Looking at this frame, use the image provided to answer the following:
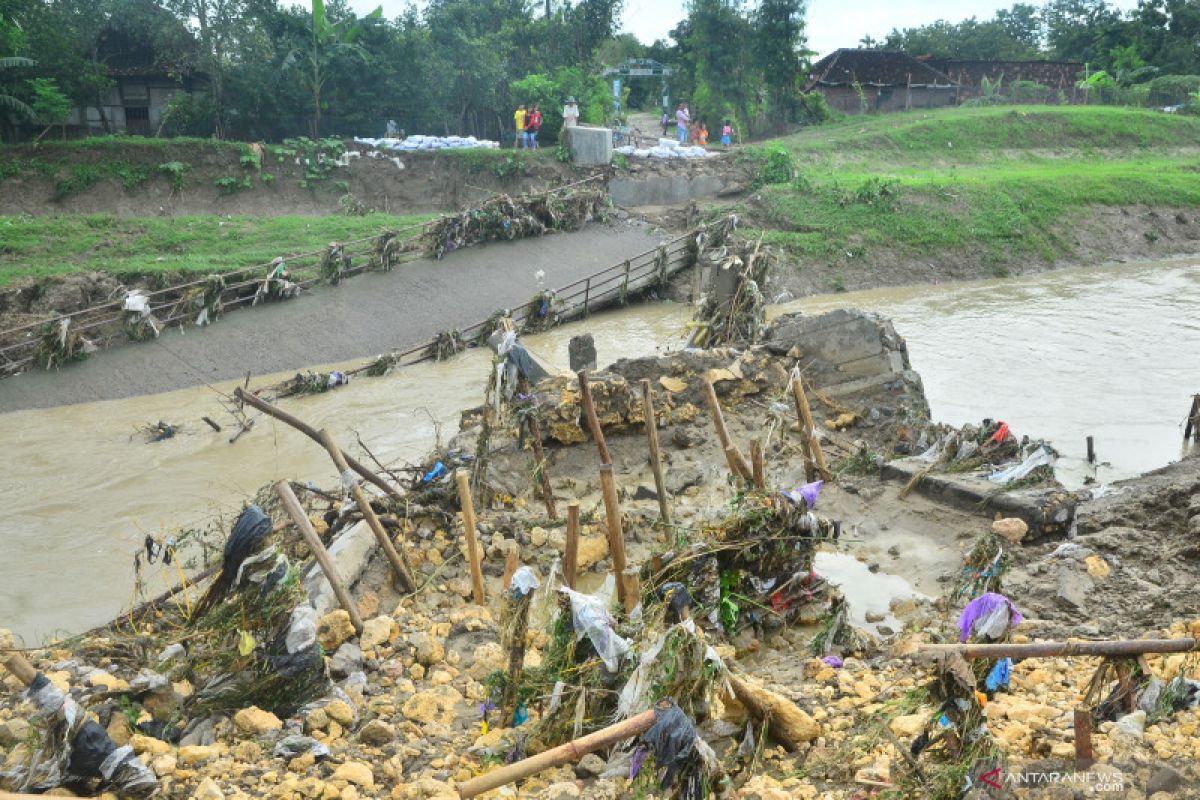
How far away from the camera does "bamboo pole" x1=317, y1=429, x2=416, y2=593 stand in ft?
22.4

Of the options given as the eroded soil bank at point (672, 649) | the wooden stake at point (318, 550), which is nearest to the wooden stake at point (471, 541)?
the eroded soil bank at point (672, 649)

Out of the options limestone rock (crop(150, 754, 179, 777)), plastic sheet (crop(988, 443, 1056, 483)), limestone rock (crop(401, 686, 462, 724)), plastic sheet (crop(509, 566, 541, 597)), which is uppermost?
plastic sheet (crop(509, 566, 541, 597))

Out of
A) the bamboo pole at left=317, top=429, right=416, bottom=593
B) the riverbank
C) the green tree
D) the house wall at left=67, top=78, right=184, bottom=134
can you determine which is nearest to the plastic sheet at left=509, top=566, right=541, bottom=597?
the bamboo pole at left=317, top=429, right=416, bottom=593

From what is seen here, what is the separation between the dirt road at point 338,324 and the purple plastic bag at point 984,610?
45.4ft

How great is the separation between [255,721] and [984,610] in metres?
3.54

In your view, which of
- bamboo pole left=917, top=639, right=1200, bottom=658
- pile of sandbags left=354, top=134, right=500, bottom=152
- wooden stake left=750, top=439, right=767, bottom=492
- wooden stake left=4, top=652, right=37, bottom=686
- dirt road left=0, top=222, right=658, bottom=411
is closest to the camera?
bamboo pole left=917, top=639, right=1200, bottom=658

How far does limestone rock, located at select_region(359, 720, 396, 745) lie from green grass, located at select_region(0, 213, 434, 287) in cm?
1438

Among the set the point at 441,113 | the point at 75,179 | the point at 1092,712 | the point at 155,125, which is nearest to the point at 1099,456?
the point at 1092,712

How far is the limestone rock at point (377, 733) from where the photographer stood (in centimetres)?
523

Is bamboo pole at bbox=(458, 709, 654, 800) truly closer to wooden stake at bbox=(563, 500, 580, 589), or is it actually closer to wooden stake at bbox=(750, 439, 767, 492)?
wooden stake at bbox=(563, 500, 580, 589)

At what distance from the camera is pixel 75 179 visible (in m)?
22.8

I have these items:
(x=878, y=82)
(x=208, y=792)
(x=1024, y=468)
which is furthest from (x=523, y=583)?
(x=878, y=82)

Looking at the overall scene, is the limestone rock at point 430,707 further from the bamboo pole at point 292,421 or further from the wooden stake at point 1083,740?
the wooden stake at point 1083,740

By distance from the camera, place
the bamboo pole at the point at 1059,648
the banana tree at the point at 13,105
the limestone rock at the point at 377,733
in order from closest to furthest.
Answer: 1. the bamboo pole at the point at 1059,648
2. the limestone rock at the point at 377,733
3. the banana tree at the point at 13,105
